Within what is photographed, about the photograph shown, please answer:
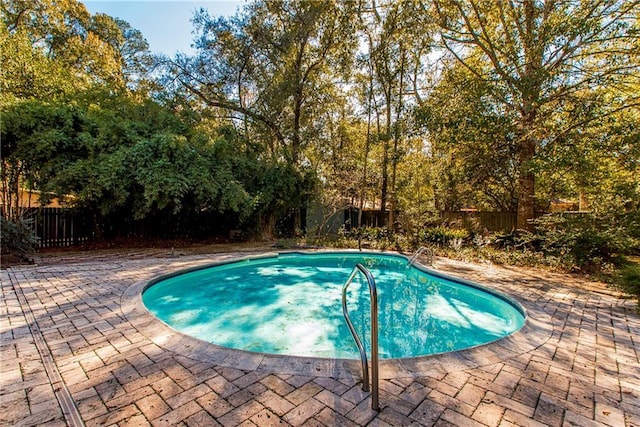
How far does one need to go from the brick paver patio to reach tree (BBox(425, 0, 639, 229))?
211 inches

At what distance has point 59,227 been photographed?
913 centimetres

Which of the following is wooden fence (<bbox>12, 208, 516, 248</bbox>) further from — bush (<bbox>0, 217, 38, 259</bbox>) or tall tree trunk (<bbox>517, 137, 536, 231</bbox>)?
tall tree trunk (<bbox>517, 137, 536, 231</bbox>)

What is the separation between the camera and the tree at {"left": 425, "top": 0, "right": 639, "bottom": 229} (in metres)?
6.48

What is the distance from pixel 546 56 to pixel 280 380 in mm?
9603

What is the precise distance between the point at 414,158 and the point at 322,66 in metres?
5.79

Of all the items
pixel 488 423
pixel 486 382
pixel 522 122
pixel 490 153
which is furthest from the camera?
pixel 490 153

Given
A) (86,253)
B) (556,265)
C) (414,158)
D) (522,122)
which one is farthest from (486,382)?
(414,158)

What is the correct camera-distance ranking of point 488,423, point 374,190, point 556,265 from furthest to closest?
point 374,190
point 556,265
point 488,423

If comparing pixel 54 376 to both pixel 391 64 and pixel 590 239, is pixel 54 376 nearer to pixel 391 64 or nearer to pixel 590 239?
pixel 590 239

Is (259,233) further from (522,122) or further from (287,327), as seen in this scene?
(522,122)

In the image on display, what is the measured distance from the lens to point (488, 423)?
189 centimetres

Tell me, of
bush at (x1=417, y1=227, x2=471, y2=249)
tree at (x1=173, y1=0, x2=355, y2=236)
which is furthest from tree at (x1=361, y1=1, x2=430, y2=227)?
bush at (x1=417, y1=227, x2=471, y2=249)

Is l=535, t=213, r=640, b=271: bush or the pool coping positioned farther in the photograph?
l=535, t=213, r=640, b=271: bush

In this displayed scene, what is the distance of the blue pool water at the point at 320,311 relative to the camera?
4164mm
